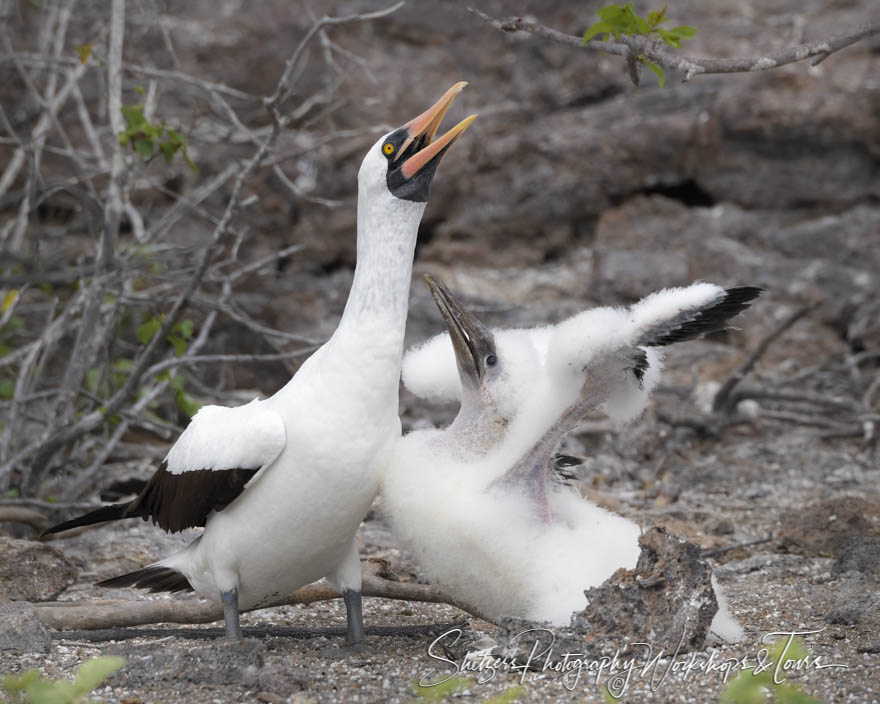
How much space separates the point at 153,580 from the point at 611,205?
199 inches

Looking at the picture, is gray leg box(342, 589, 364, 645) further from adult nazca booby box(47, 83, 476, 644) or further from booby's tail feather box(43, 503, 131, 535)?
booby's tail feather box(43, 503, 131, 535)

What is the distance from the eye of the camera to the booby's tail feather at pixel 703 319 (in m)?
2.87

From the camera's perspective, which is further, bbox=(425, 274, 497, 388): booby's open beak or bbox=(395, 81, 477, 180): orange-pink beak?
bbox=(425, 274, 497, 388): booby's open beak

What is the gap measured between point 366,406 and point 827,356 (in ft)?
15.8

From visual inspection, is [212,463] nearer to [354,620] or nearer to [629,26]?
[354,620]

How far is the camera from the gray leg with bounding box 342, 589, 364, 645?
346cm

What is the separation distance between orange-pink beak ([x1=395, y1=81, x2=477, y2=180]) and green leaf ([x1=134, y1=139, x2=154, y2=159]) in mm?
1513

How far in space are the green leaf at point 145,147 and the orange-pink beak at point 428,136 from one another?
1513mm

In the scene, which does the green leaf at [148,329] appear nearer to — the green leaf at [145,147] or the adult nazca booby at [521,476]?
the green leaf at [145,147]

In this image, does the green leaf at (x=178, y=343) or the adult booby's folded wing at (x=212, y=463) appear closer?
the adult booby's folded wing at (x=212, y=463)

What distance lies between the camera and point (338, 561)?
136 inches

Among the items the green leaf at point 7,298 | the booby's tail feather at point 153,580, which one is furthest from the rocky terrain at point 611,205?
the booby's tail feather at point 153,580

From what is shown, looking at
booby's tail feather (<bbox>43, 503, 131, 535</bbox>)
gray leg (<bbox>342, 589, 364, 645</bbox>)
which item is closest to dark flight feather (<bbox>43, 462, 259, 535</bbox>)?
booby's tail feather (<bbox>43, 503, 131, 535</bbox>)

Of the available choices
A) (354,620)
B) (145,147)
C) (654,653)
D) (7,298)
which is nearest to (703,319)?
(654,653)
